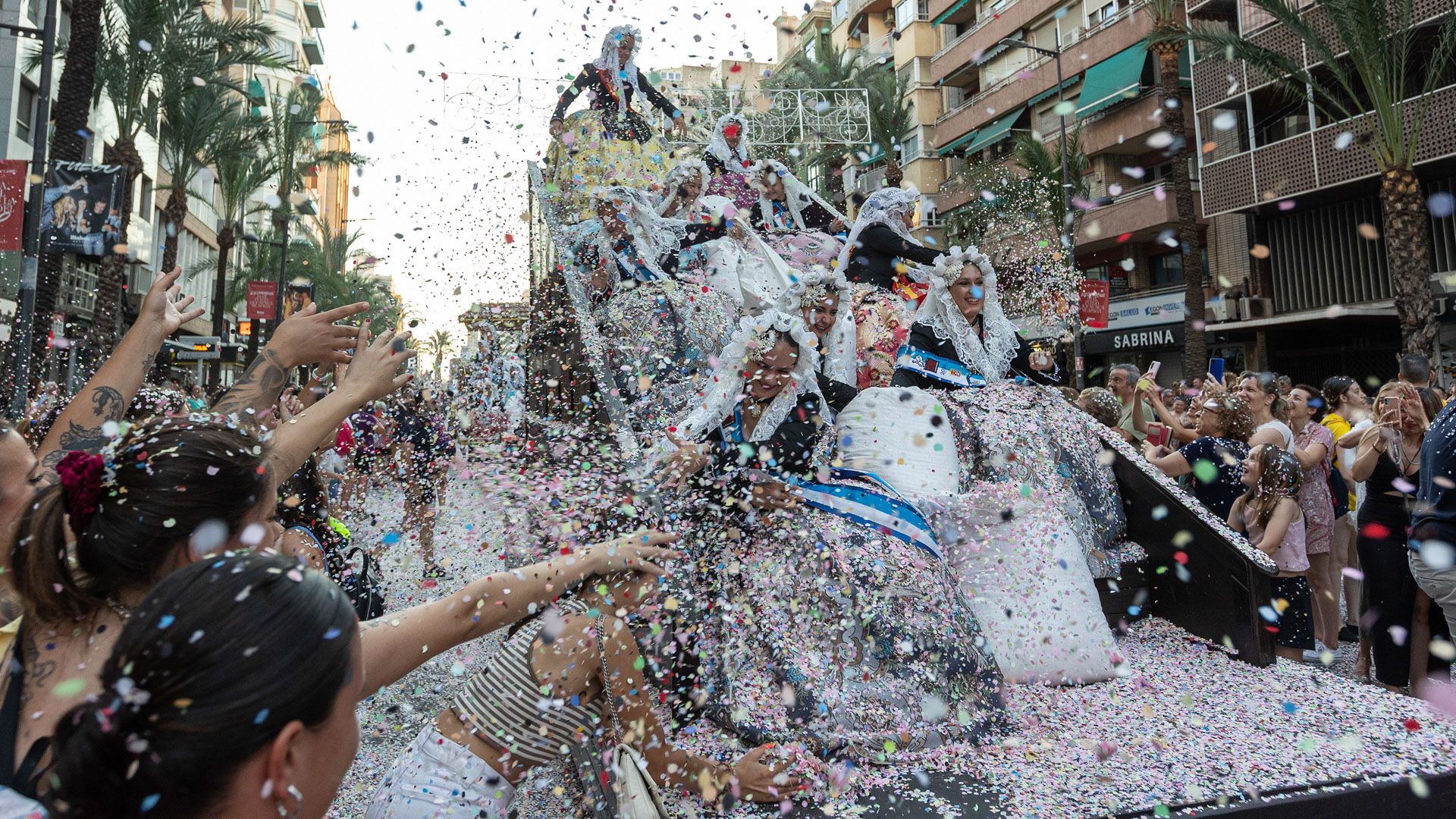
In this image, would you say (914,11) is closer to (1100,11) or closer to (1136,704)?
(1100,11)

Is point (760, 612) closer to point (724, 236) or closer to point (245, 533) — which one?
point (245, 533)

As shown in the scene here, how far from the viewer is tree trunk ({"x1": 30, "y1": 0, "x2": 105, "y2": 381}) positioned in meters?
12.3

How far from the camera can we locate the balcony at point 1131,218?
2844 cm

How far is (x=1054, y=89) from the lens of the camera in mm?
32062

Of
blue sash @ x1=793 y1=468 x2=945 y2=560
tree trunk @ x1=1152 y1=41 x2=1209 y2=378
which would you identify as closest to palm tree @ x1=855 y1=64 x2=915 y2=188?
tree trunk @ x1=1152 y1=41 x2=1209 y2=378

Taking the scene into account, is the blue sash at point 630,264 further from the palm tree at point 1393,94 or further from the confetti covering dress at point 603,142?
the palm tree at point 1393,94

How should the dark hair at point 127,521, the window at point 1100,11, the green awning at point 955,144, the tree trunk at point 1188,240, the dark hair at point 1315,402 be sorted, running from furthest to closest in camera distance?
the green awning at point 955,144, the window at point 1100,11, the tree trunk at point 1188,240, the dark hair at point 1315,402, the dark hair at point 127,521

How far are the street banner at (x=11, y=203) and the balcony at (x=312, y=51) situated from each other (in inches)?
2136

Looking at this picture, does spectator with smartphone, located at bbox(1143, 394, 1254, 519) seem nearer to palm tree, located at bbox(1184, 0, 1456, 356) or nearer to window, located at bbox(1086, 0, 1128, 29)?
palm tree, located at bbox(1184, 0, 1456, 356)

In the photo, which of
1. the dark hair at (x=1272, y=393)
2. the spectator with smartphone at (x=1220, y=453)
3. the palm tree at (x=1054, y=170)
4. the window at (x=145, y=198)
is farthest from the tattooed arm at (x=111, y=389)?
the window at (x=145, y=198)

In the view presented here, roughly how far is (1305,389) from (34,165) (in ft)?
45.8

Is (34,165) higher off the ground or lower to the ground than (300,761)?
higher

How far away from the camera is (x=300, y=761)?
1231mm

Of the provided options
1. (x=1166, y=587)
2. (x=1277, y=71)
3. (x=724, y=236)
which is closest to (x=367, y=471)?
(x=724, y=236)
